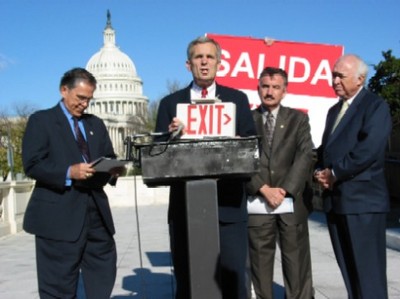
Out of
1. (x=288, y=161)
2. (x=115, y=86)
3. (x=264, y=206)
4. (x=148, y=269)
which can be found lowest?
(x=148, y=269)

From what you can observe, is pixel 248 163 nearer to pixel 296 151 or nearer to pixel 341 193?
pixel 341 193

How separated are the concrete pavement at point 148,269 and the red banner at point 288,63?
5.77 feet

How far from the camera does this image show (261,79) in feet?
14.7

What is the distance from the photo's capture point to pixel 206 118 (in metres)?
2.89

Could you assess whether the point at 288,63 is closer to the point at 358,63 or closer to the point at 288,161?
the point at 288,161

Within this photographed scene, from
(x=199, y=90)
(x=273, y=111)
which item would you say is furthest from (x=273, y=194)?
(x=199, y=90)

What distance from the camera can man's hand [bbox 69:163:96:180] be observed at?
362 cm

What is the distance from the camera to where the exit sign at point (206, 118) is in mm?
2881

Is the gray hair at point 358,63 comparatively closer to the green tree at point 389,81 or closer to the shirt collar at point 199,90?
the shirt collar at point 199,90

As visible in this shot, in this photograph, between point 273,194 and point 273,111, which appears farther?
point 273,111

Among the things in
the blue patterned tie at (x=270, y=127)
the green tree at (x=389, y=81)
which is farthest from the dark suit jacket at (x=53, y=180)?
the green tree at (x=389, y=81)

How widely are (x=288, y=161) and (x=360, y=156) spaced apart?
0.93 meters

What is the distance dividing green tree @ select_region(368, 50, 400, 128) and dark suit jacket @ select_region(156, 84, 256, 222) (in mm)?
9351

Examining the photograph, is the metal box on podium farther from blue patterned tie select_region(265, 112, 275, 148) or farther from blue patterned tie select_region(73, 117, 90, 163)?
blue patterned tie select_region(265, 112, 275, 148)
